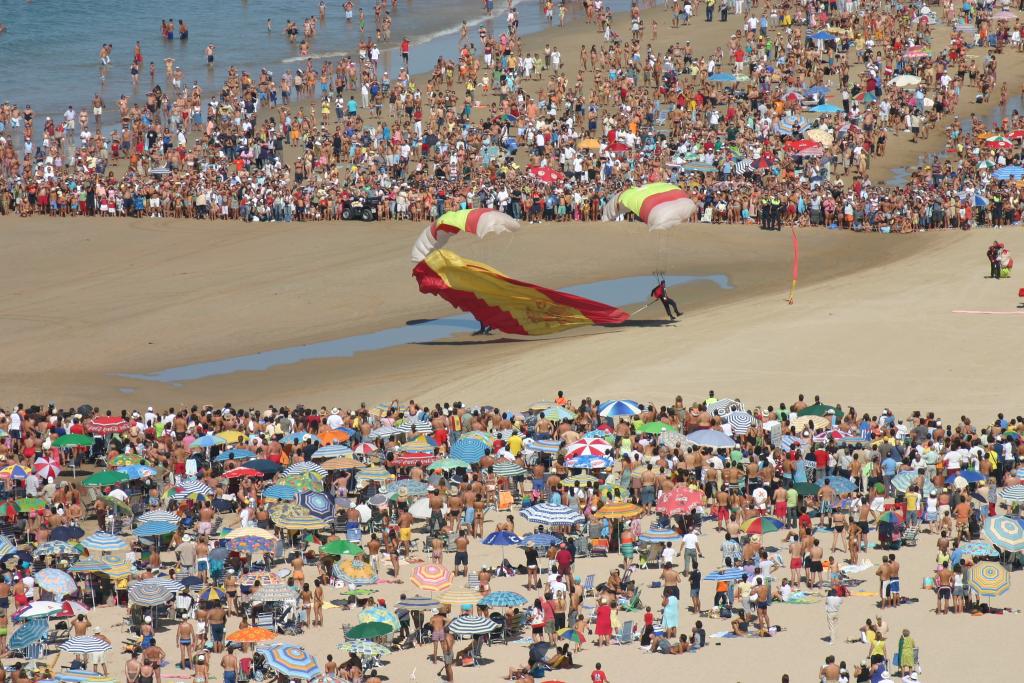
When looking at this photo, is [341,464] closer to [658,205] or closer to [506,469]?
[506,469]

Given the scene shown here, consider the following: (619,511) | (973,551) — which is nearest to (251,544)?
(619,511)

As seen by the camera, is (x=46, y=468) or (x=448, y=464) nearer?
(x=448, y=464)

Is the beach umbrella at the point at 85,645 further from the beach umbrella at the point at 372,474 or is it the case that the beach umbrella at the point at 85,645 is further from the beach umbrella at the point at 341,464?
the beach umbrella at the point at 341,464

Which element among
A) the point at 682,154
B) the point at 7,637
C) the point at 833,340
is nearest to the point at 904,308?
the point at 833,340

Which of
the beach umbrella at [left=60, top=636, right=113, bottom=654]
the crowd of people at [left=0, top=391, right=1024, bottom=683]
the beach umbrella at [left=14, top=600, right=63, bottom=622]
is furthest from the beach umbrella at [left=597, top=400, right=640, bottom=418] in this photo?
the beach umbrella at [left=60, top=636, right=113, bottom=654]

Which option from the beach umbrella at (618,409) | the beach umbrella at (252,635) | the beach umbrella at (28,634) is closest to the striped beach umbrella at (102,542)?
the beach umbrella at (28,634)

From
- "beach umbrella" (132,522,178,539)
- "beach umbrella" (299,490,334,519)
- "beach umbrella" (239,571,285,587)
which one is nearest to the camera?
"beach umbrella" (239,571,285,587)

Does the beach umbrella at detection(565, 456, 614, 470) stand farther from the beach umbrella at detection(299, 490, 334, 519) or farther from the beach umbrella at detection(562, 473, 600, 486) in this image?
the beach umbrella at detection(299, 490, 334, 519)
